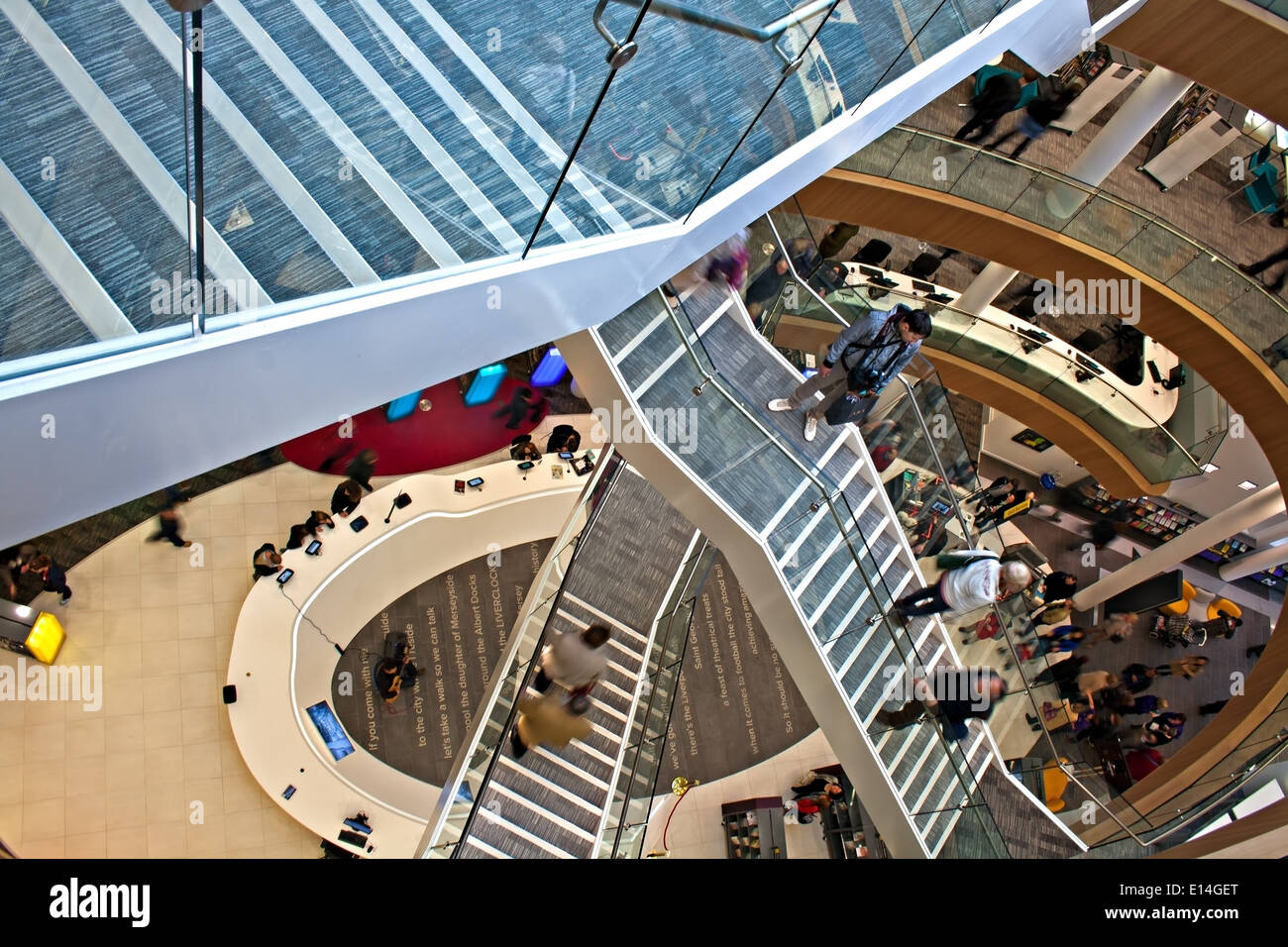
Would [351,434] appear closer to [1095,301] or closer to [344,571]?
[344,571]

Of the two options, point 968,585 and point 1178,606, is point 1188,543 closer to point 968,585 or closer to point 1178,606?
point 1178,606

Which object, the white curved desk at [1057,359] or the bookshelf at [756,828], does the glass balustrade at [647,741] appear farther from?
the white curved desk at [1057,359]

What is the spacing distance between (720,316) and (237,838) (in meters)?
8.47

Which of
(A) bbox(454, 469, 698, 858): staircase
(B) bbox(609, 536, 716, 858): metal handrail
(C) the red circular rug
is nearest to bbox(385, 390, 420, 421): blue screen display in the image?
(C) the red circular rug

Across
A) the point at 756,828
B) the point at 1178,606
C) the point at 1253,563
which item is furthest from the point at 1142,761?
the point at 756,828

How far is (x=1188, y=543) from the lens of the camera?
Result: 14.4 metres

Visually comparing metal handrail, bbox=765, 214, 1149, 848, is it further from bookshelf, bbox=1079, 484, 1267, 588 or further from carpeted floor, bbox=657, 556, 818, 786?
bookshelf, bbox=1079, 484, 1267, 588

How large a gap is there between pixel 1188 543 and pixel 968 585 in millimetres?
9500

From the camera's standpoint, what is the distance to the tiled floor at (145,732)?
10469 mm

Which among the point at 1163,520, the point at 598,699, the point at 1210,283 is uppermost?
the point at 1210,283

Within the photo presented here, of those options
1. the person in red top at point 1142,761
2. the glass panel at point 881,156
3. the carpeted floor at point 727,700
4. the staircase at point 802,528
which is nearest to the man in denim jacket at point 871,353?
the staircase at point 802,528

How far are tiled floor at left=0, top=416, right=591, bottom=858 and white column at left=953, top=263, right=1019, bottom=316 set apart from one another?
11.4 meters
